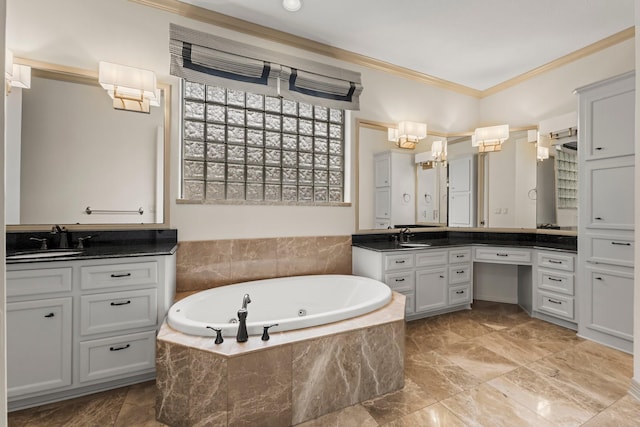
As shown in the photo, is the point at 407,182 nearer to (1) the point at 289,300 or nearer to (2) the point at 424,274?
(2) the point at 424,274

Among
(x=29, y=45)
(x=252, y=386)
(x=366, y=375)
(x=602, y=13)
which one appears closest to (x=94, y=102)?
(x=29, y=45)

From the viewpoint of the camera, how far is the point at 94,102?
212 centimetres

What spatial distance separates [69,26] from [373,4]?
229 centimetres

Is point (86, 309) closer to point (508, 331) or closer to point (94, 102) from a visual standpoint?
point (94, 102)

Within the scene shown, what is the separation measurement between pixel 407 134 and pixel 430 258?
1393 mm

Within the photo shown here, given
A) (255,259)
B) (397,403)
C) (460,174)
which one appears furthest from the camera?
(460,174)

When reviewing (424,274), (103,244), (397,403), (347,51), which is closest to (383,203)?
(424,274)

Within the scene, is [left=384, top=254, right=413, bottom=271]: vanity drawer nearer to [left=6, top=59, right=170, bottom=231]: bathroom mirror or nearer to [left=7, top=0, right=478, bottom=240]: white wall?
[left=7, top=0, right=478, bottom=240]: white wall

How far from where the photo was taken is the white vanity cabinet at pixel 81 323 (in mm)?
1581

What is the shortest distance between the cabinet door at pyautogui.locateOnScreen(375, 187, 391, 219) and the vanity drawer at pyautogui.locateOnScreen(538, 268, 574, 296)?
164 cm

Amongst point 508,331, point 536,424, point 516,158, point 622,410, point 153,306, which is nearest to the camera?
point 536,424

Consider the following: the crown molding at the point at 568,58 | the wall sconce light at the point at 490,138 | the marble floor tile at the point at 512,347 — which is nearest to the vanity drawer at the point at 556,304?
the marble floor tile at the point at 512,347

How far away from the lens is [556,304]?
279 cm

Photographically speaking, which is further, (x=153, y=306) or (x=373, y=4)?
(x=373, y=4)
